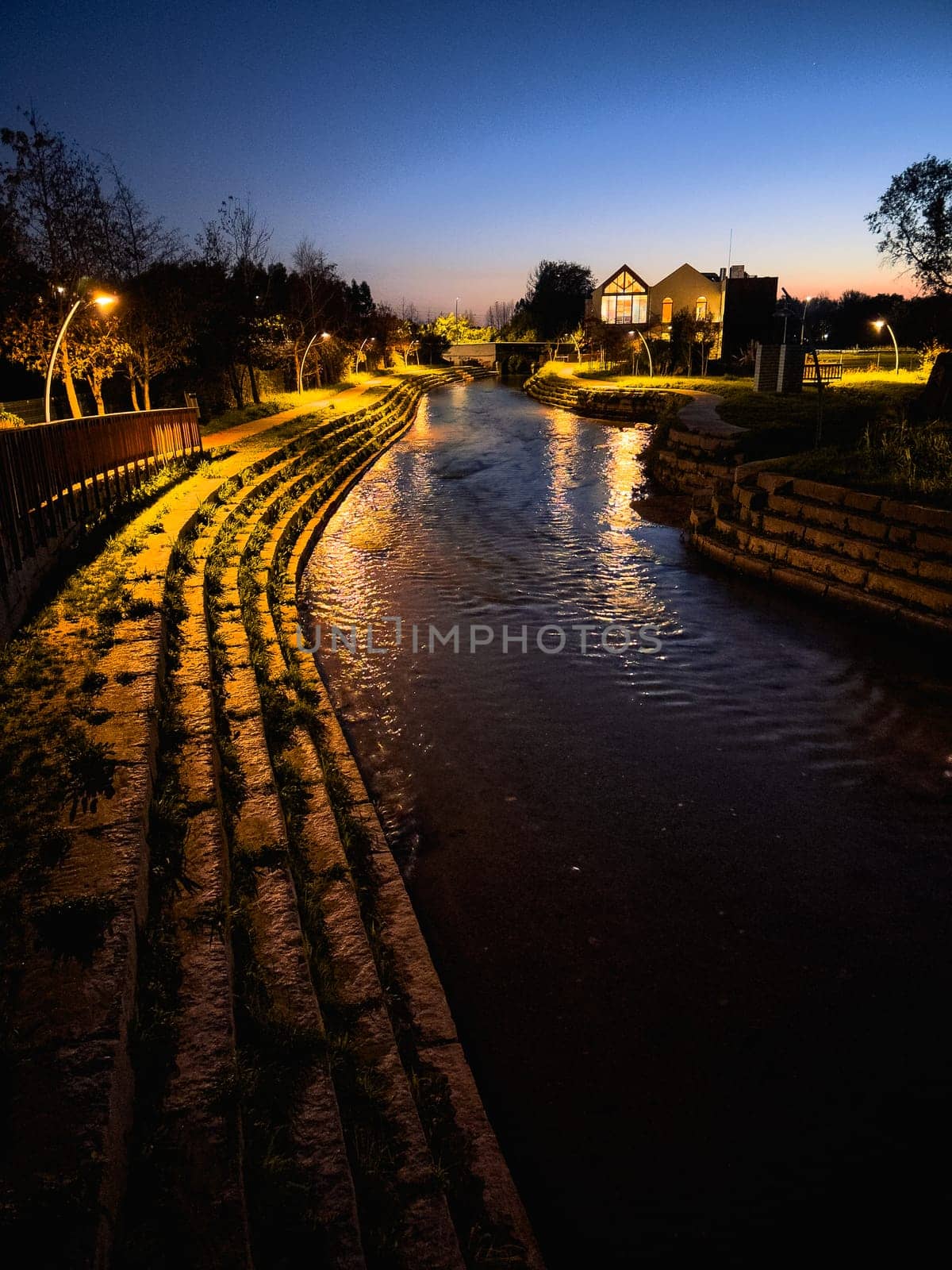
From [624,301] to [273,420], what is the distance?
49116 millimetres

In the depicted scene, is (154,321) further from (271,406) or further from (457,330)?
(457,330)

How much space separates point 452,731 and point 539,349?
72266 mm

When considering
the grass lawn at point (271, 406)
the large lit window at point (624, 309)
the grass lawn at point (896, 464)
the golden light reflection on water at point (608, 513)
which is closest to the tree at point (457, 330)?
the large lit window at point (624, 309)

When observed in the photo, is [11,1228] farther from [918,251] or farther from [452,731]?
[918,251]

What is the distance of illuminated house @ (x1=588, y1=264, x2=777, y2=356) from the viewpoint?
45406 millimetres

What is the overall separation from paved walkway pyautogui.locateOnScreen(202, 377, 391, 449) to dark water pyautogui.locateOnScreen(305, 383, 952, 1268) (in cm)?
1030

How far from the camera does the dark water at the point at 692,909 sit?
2701 mm

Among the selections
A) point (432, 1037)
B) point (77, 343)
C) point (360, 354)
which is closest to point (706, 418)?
point (77, 343)

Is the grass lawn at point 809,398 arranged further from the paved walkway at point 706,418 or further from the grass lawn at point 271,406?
the grass lawn at point 271,406

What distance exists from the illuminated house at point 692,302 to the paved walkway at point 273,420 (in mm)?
24284

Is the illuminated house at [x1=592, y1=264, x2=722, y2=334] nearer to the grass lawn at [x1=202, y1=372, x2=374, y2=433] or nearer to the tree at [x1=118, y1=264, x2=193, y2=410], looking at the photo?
the grass lawn at [x1=202, y1=372, x2=374, y2=433]

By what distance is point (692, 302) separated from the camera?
5841 centimetres

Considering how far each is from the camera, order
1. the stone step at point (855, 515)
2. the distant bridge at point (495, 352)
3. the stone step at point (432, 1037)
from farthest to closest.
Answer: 1. the distant bridge at point (495, 352)
2. the stone step at point (855, 515)
3. the stone step at point (432, 1037)

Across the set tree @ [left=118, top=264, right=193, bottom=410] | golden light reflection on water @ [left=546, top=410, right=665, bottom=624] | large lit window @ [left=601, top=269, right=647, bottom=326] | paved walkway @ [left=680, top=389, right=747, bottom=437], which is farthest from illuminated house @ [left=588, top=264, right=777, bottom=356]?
tree @ [left=118, top=264, right=193, bottom=410]
